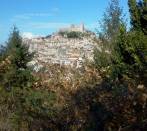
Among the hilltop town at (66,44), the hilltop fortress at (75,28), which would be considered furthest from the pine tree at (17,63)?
the hilltop fortress at (75,28)

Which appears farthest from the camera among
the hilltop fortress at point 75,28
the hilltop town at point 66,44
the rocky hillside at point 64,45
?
the hilltop fortress at point 75,28

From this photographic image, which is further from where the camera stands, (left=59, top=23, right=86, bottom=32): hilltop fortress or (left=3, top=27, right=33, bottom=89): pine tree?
(left=59, top=23, right=86, bottom=32): hilltop fortress

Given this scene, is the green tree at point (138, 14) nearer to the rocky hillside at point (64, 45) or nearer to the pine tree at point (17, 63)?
the pine tree at point (17, 63)

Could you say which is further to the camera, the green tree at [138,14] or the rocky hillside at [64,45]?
the rocky hillside at [64,45]

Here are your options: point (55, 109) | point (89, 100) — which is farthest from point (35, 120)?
point (89, 100)

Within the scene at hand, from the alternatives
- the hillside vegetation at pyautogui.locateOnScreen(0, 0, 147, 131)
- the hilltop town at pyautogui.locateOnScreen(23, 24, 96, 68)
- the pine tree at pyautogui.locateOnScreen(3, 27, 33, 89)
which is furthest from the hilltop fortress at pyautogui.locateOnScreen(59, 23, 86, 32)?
the pine tree at pyautogui.locateOnScreen(3, 27, 33, 89)

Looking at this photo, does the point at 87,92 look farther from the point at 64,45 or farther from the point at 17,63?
the point at 64,45

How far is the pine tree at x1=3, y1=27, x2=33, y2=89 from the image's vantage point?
27.1 meters

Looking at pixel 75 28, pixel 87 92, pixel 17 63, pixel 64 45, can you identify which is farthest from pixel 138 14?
pixel 75 28

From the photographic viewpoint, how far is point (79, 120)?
13.2 m

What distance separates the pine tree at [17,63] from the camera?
27.1 metres

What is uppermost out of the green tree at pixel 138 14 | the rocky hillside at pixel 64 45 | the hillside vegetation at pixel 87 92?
the rocky hillside at pixel 64 45

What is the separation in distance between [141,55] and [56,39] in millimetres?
59895

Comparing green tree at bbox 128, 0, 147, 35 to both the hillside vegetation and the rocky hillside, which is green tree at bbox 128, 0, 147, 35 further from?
the rocky hillside
